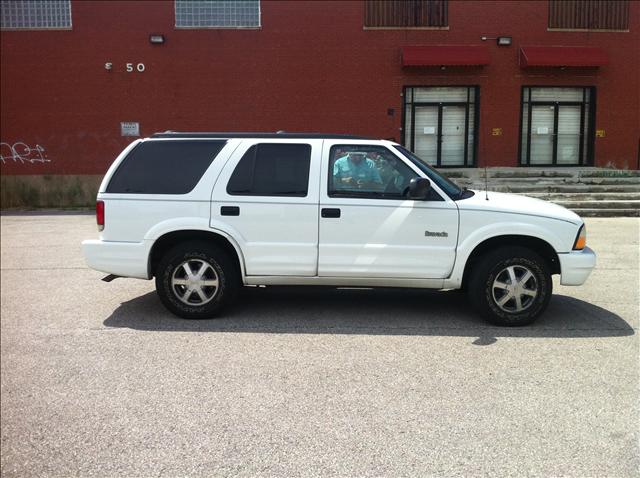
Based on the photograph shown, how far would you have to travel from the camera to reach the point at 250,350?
5.34 meters

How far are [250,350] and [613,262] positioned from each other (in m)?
6.70

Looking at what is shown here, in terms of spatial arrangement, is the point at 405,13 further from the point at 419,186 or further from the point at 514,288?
the point at 514,288

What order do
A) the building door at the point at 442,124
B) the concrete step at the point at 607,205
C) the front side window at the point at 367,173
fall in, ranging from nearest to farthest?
the front side window at the point at 367,173 → the concrete step at the point at 607,205 → the building door at the point at 442,124

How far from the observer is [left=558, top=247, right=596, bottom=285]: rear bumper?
19.8 ft

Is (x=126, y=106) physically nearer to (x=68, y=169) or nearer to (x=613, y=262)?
(x=68, y=169)

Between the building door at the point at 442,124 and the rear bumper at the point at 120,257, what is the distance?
50.0 feet

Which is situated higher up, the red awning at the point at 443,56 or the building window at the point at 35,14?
the building window at the point at 35,14

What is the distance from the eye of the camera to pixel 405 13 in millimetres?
19562

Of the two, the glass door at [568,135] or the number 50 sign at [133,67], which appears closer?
the number 50 sign at [133,67]

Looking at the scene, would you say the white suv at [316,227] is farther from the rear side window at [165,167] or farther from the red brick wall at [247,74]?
the red brick wall at [247,74]

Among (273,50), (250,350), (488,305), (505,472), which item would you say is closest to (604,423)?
(505,472)

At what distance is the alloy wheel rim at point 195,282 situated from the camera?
20.5 ft

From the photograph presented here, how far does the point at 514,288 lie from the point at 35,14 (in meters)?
18.8

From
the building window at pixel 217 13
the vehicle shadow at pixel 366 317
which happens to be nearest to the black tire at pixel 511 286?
the vehicle shadow at pixel 366 317
